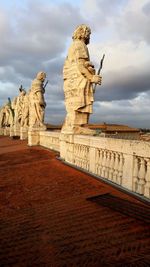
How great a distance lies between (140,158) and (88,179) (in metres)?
2.49

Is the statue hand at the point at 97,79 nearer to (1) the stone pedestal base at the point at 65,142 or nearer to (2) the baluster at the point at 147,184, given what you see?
(1) the stone pedestal base at the point at 65,142

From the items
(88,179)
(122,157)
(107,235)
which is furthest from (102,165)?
(107,235)

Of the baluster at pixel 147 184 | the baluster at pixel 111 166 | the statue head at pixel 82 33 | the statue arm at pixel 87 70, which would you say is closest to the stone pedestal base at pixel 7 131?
the statue head at pixel 82 33

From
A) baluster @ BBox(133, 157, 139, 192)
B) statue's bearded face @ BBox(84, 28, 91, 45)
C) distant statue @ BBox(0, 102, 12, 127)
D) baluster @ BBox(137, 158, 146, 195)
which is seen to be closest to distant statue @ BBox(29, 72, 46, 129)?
statue's bearded face @ BBox(84, 28, 91, 45)

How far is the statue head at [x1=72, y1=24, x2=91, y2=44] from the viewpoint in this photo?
10633 mm

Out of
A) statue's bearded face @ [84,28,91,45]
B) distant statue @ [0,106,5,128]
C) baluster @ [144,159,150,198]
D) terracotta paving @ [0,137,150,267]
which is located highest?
statue's bearded face @ [84,28,91,45]

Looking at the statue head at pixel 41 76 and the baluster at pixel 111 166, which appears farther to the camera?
the statue head at pixel 41 76

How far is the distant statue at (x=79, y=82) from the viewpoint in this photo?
33.8 ft

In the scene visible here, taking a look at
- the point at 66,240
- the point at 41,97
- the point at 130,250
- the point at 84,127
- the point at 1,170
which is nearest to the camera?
the point at 130,250

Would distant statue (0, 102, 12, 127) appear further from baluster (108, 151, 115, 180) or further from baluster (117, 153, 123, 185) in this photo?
baluster (117, 153, 123, 185)

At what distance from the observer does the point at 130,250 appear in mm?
3473

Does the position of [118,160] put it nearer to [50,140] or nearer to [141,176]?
[141,176]

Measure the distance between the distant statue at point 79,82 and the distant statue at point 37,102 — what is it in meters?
9.70

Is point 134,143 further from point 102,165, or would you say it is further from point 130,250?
point 130,250
